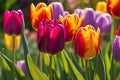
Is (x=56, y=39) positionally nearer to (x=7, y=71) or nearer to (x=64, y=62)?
(x=64, y=62)

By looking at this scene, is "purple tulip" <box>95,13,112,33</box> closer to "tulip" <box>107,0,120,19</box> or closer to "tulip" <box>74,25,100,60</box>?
"tulip" <box>107,0,120,19</box>

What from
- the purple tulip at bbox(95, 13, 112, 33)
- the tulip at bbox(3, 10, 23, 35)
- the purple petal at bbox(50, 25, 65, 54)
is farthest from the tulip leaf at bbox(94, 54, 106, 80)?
the purple tulip at bbox(95, 13, 112, 33)

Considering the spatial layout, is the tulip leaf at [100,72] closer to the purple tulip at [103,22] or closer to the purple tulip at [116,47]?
the purple tulip at [116,47]

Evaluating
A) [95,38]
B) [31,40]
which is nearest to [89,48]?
[95,38]

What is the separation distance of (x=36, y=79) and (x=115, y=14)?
63 centimetres

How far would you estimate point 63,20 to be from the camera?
2152mm

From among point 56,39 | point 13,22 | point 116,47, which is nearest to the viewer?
point 56,39

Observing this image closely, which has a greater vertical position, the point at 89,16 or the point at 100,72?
the point at 89,16

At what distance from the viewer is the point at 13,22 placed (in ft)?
7.13

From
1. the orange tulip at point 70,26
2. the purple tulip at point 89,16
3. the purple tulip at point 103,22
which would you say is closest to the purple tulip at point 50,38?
the orange tulip at point 70,26

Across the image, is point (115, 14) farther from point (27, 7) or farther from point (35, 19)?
point (27, 7)

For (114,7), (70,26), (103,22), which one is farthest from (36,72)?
(103,22)

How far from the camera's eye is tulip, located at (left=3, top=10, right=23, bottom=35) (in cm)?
217

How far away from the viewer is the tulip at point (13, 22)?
7.13 feet
